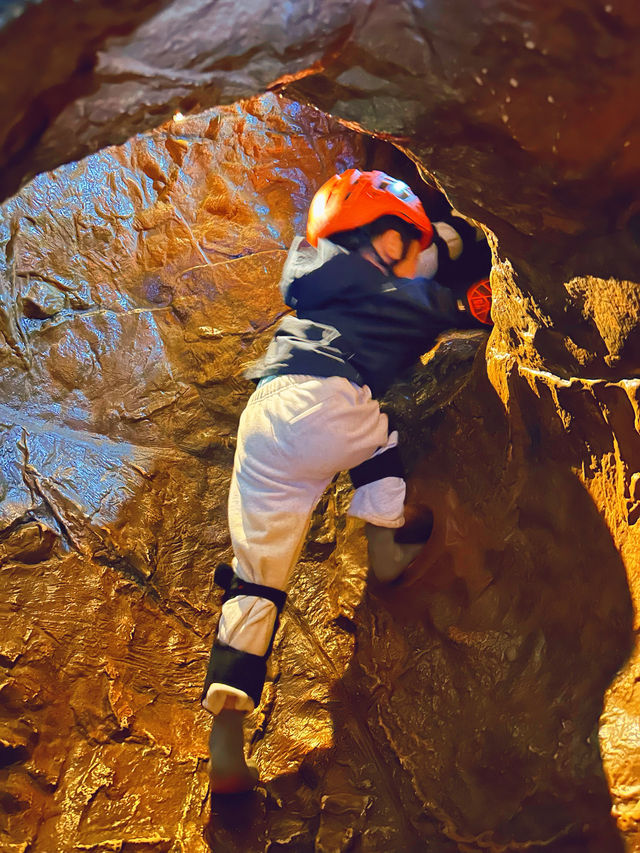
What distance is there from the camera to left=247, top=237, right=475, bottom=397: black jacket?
2199 millimetres

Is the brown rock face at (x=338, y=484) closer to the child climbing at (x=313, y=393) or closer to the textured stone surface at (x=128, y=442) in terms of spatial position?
the textured stone surface at (x=128, y=442)

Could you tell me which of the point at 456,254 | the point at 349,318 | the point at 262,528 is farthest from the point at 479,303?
the point at 262,528

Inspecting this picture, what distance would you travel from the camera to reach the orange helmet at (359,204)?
7.13 feet

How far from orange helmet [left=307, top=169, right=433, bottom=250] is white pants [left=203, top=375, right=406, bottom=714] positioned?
495mm

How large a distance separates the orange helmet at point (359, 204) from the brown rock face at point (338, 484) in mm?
373

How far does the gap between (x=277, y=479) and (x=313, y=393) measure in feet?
0.95

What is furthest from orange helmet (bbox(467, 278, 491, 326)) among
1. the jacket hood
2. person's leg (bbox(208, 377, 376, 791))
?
person's leg (bbox(208, 377, 376, 791))

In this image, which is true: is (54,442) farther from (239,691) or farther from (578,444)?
(578,444)

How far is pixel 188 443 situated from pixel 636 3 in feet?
7.61

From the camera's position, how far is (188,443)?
3029mm

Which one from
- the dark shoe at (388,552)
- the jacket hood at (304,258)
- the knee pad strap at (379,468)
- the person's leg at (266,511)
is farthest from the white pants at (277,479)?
the dark shoe at (388,552)

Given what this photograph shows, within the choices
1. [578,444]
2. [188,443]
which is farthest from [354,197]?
[188,443]

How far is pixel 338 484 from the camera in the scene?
2.94 metres

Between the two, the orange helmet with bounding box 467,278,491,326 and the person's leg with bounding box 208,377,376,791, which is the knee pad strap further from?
the orange helmet with bounding box 467,278,491,326
